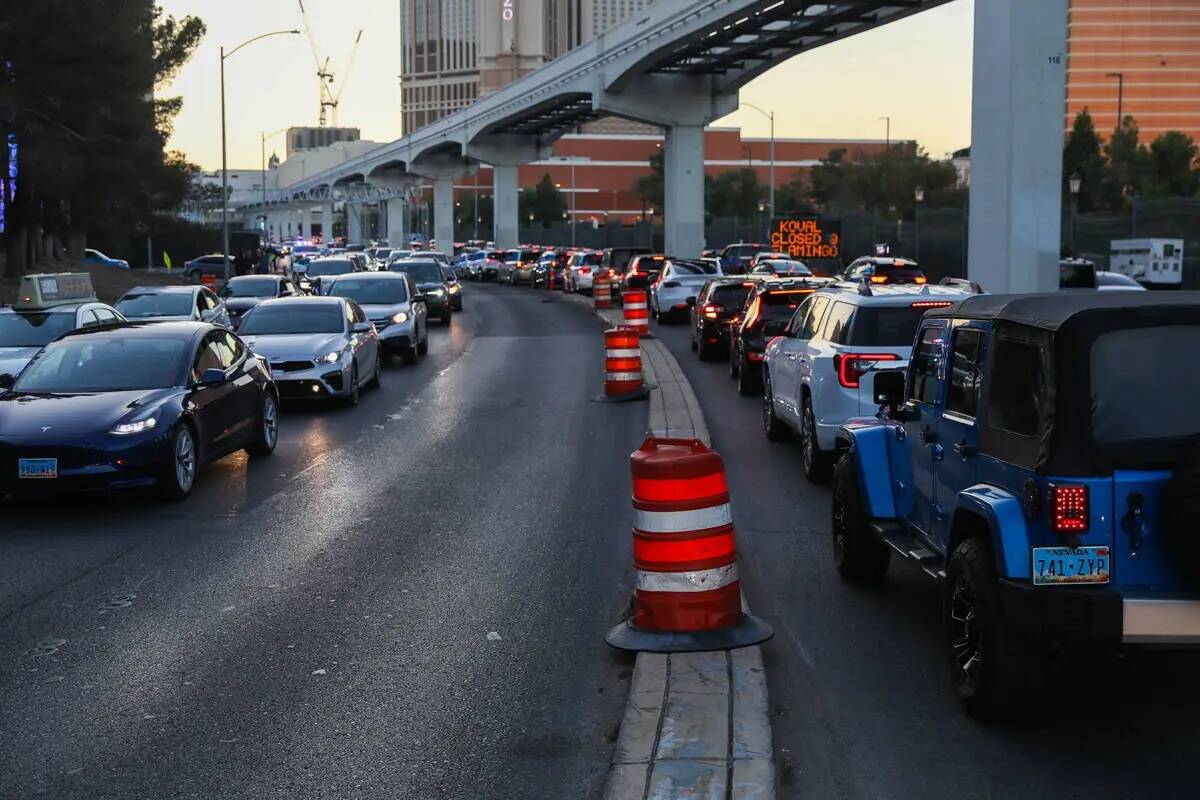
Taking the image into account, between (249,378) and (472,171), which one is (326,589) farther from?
(472,171)

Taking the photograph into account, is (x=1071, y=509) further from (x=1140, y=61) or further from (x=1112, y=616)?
(x=1140, y=61)

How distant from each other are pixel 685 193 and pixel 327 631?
2175 inches

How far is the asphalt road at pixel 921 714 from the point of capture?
591 centimetres

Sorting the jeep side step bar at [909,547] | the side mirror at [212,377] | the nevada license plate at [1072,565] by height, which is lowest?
the jeep side step bar at [909,547]

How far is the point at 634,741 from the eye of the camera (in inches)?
241

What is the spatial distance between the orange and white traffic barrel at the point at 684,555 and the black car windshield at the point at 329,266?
4015 centimetres

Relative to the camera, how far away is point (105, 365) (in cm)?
1376

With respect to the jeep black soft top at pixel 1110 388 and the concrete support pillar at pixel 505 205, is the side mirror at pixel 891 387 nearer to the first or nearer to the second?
the jeep black soft top at pixel 1110 388

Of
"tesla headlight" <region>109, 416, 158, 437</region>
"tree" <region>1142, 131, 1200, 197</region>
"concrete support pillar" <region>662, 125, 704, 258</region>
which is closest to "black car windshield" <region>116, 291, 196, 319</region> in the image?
"tesla headlight" <region>109, 416, 158, 437</region>

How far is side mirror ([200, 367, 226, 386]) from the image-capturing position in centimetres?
1370

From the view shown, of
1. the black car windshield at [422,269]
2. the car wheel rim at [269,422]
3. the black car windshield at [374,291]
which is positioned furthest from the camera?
the black car windshield at [422,269]

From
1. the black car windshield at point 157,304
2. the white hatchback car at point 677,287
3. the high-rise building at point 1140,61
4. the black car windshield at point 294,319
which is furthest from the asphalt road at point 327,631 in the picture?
the high-rise building at point 1140,61

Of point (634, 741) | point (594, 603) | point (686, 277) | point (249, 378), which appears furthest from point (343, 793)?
point (686, 277)

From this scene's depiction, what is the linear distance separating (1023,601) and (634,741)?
5.54 feet
